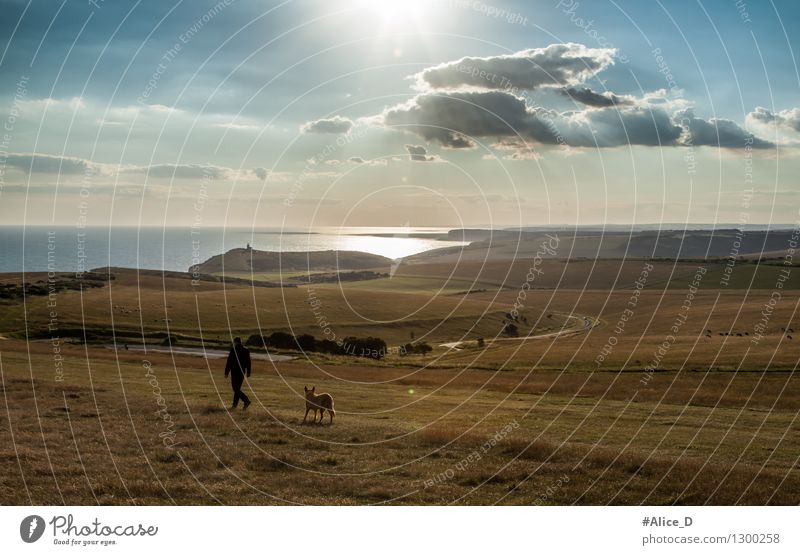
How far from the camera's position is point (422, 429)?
90.3 ft

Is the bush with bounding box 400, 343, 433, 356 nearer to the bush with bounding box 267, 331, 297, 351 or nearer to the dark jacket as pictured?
the bush with bounding box 267, 331, 297, 351

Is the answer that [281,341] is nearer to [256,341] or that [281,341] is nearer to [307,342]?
[256,341]

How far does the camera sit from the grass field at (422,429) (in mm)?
19000

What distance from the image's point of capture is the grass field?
1900 centimetres

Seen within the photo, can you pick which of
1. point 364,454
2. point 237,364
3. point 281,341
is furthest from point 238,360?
point 281,341

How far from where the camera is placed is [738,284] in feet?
615

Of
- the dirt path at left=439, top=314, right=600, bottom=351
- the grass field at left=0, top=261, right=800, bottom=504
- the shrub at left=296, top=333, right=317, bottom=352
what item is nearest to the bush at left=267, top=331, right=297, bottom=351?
the shrub at left=296, top=333, right=317, bottom=352

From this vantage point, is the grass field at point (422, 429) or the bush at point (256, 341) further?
the bush at point (256, 341)

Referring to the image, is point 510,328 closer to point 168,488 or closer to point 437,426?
point 437,426

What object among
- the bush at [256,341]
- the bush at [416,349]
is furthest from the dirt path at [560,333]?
the bush at [256,341]

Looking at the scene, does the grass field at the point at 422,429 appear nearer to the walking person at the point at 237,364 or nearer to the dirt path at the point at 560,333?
the walking person at the point at 237,364

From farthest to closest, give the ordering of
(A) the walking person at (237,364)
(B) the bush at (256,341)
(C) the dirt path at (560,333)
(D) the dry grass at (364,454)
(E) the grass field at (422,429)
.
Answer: (C) the dirt path at (560,333), (B) the bush at (256,341), (A) the walking person at (237,364), (E) the grass field at (422,429), (D) the dry grass at (364,454)

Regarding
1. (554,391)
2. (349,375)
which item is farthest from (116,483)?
(349,375)

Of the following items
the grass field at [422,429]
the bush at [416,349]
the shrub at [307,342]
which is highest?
the grass field at [422,429]
